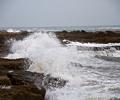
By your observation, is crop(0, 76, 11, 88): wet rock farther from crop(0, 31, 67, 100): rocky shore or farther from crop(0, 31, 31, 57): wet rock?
crop(0, 31, 31, 57): wet rock

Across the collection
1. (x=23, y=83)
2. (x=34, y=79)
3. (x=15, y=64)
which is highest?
(x=23, y=83)

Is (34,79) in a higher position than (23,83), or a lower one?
lower

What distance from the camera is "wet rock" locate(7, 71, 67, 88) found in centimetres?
A: 1059

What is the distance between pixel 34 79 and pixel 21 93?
2.91 m

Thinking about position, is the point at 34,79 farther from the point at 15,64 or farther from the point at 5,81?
the point at 15,64

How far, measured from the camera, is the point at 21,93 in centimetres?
847

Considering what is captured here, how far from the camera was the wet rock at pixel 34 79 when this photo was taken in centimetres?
1059

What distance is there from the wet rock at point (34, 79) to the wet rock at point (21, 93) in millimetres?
1269

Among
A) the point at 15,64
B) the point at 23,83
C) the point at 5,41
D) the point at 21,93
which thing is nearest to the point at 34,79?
the point at 23,83

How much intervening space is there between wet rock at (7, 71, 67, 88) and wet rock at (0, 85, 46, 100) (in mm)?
1269

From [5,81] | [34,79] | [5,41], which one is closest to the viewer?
[5,81]

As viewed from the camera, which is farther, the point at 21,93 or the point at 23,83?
the point at 23,83

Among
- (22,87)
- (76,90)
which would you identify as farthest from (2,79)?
(76,90)

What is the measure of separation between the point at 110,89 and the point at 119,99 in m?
1.81
